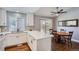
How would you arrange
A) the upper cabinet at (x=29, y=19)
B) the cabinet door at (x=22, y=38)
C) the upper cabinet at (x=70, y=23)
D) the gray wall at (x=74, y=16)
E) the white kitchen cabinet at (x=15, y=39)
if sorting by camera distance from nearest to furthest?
the white kitchen cabinet at (x=15, y=39) < the cabinet door at (x=22, y=38) < the upper cabinet at (x=29, y=19) < the gray wall at (x=74, y=16) < the upper cabinet at (x=70, y=23)

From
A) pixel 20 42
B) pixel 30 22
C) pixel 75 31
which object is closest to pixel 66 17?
pixel 75 31

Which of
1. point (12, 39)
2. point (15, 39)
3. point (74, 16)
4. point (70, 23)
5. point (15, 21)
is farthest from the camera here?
point (70, 23)

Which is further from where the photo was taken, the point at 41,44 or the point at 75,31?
the point at 75,31

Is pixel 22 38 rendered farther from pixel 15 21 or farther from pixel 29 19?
pixel 29 19

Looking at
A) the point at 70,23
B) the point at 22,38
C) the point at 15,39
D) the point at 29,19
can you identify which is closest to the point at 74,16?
the point at 70,23

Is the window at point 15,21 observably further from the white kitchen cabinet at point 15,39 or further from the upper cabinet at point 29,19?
the white kitchen cabinet at point 15,39

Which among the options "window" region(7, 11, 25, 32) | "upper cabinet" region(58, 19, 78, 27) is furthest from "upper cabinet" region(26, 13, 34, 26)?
"upper cabinet" region(58, 19, 78, 27)

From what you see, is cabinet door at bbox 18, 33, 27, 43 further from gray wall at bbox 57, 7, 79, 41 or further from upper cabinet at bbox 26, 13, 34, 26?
gray wall at bbox 57, 7, 79, 41

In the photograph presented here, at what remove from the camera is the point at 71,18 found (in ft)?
21.4

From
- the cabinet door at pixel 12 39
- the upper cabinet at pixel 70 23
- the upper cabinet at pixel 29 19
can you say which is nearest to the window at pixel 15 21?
the upper cabinet at pixel 29 19

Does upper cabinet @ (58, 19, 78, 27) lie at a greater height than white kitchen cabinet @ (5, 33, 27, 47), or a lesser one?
greater
